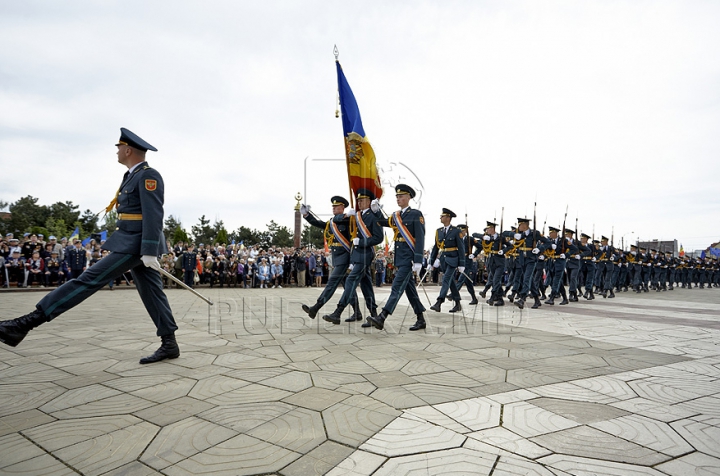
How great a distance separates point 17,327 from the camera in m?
3.13

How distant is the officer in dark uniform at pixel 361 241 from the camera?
20.3 ft

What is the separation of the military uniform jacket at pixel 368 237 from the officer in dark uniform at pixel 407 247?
0.78 feet

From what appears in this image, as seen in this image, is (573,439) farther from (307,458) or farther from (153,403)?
(153,403)

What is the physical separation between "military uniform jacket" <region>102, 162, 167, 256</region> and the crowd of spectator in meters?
8.61

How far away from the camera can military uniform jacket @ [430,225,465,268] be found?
852 cm

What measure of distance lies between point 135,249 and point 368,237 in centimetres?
334

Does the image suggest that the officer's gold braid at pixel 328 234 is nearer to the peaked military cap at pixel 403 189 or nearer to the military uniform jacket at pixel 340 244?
the military uniform jacket at pixel 340 244

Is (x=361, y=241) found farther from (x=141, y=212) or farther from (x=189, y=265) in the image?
(x=189, y=265)

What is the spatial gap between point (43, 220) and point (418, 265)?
62.1 m

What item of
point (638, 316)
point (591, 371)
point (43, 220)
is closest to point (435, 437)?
point (591, 371)

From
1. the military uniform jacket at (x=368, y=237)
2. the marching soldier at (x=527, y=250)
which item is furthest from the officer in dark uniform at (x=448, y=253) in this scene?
the military uniform jacket at (x=368, y=237)

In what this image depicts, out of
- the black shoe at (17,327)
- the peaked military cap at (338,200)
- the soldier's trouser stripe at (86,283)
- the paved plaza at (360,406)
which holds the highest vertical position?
the peaked military cap at (338,200)

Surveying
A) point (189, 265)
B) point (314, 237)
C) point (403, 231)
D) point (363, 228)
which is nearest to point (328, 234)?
point (363, 228)

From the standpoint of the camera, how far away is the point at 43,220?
53.0m
